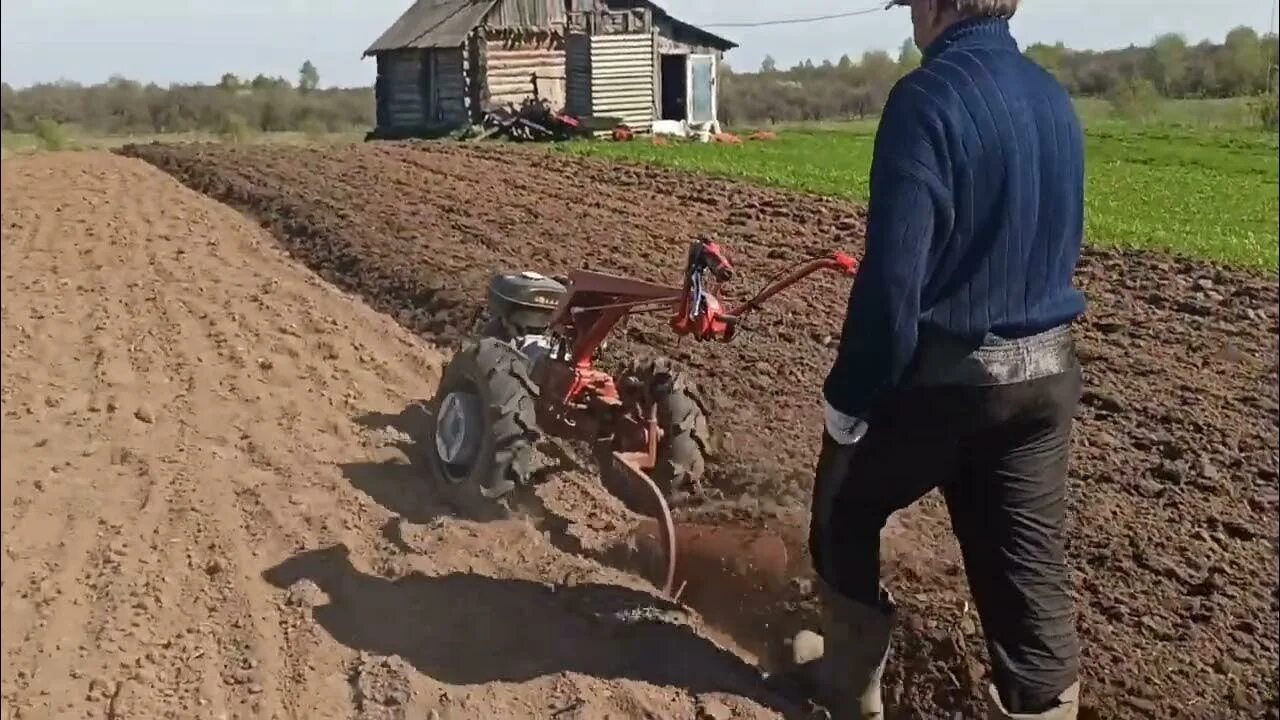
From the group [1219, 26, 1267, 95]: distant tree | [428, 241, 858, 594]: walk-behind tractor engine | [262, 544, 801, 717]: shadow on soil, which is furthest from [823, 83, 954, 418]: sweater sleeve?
[1219, 26, 1267, 95]: distant tree

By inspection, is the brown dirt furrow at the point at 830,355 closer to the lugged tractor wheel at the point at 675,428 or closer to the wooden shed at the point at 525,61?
the lugged tractor wheel at the point at 675,428

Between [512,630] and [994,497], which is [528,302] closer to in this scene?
[512,630]

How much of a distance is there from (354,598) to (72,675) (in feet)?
3.14

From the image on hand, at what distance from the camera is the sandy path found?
4094 mm

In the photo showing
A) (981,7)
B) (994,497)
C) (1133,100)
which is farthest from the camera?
(1133,100)

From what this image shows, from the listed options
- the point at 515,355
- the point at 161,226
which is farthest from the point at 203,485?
the point at 161,226

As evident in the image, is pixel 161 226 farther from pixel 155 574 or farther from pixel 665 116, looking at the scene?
pixel 665 116

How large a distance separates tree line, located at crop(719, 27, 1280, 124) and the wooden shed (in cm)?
155

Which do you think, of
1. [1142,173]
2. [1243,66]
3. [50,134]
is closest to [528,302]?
[50,134]

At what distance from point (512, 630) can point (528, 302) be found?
Result: 74.0 inches

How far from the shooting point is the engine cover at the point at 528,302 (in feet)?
19.9

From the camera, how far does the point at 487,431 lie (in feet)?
17.5

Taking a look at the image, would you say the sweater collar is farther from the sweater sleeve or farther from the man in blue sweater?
the sweater sleeve

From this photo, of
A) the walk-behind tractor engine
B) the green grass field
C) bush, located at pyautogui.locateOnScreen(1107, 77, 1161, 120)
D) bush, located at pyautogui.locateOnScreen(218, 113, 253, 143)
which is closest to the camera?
the walk-behind tractor engine
